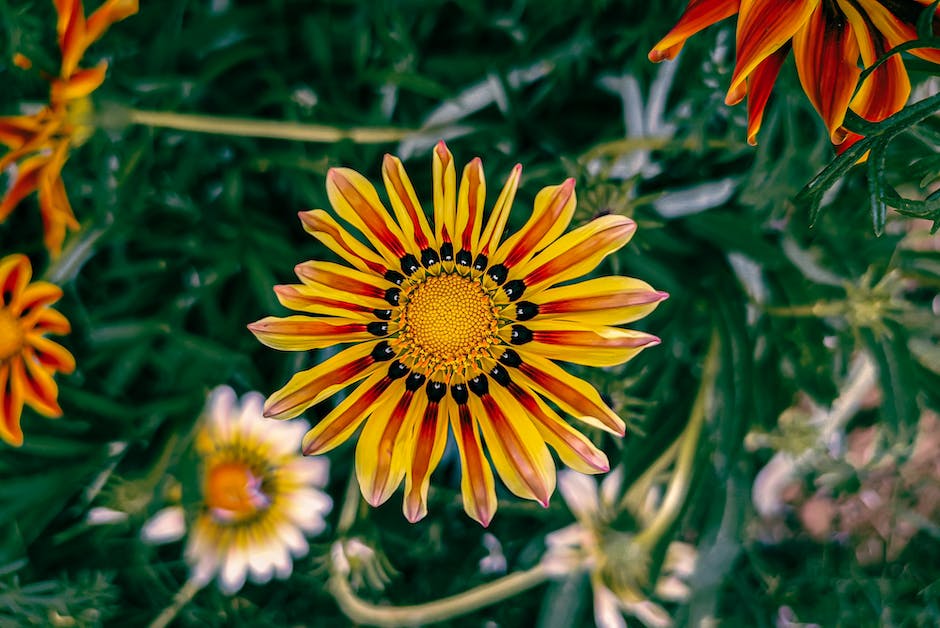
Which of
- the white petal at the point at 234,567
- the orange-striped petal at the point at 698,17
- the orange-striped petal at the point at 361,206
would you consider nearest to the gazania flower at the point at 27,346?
the white petal at the point at 234,567

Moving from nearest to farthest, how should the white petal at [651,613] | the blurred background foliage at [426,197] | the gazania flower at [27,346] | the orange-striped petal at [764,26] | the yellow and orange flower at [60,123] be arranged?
the orange-striped petal at [764,26] < the yellow and orange flower at [60,123] < the gazania flower at [27,346] < the blurred background foliage at [426,197] < the white petal at [651,613]

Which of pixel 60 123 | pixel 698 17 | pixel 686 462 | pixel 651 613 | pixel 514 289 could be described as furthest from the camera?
pixel 651 613

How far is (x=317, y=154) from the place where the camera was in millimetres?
1168

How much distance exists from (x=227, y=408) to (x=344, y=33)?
2.03 ft

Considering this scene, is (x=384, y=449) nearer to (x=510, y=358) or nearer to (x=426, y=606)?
(x=510, y=358)

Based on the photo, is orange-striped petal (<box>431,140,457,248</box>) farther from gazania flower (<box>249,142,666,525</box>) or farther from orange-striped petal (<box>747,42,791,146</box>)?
orange-striped petal (<box>747,42,791,146</box>)

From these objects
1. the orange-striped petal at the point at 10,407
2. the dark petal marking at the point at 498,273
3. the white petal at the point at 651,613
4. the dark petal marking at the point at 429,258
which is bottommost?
the white petal at the point at 651,613

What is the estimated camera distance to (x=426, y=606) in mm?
1180

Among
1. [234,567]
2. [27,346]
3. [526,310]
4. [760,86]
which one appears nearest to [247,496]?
[234,567]

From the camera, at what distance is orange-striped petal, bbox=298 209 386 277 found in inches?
24.9

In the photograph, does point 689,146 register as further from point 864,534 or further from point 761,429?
point 864,534

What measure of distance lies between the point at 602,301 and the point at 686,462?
0.56m

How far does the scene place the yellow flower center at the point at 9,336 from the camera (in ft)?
3.09

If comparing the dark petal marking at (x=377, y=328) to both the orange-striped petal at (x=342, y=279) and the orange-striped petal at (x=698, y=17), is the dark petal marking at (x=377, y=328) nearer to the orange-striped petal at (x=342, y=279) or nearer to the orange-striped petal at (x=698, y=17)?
the orange-striped petal at (x=342, y=279)
